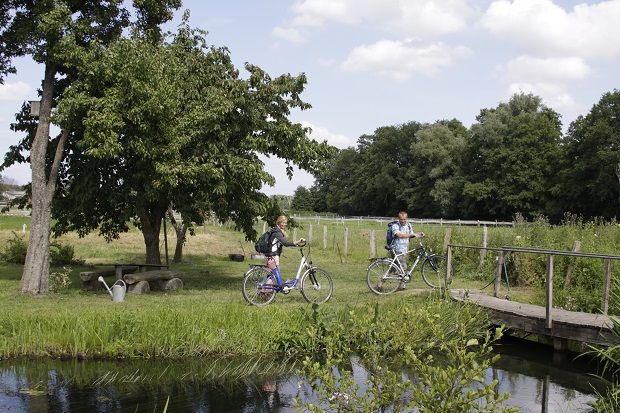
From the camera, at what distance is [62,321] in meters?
9.62

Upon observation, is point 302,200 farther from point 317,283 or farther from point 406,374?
point 406,374

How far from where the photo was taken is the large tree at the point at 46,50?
45.2 ft

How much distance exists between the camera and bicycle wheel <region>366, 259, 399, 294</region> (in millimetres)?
14672

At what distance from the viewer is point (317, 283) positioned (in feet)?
42.0

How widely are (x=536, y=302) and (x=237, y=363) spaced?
7.67m

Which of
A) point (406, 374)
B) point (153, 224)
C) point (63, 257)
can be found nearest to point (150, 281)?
point (153, 224)

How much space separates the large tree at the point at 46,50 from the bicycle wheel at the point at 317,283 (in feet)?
20.8

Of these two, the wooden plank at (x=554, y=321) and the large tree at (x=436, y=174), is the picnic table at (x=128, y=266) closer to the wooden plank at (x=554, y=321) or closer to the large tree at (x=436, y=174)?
the wooden plank at (x=554, y=321)

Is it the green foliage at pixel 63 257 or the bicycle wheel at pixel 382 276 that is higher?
the bicycle wheel at pixel 382 276

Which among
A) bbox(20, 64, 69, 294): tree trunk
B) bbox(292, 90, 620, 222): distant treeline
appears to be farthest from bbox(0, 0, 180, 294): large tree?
bbox(292, 90, 620, 222): distant treeline

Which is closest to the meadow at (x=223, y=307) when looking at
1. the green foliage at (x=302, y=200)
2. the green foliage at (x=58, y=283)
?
the green foliage at (x=58, y=283)

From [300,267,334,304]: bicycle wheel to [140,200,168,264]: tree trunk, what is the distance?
18.4 feet

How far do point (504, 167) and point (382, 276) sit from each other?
5352cm

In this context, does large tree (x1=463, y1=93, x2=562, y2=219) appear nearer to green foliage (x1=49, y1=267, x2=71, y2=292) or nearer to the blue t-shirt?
the blue t-shirt
